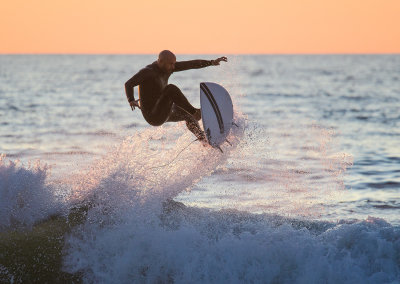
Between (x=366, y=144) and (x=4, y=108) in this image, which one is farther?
(x=4, y=108)

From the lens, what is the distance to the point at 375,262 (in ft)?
26.3

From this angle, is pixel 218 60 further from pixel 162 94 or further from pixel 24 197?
pixel 24 197

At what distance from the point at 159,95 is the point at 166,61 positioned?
55 centimetres

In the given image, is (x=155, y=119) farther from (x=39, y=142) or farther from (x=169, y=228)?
(x=39, y=142)

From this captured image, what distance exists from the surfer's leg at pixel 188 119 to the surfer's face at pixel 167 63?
1.99 feet

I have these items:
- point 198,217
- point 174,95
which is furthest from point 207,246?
point 174,95

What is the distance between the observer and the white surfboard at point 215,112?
32.1ft

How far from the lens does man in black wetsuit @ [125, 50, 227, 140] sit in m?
9.77

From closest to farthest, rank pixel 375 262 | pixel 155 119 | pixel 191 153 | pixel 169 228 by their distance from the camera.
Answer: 1. pixel 375 262
2. pixel 169 228
3. pixel 155 119
4. pixel 191 153

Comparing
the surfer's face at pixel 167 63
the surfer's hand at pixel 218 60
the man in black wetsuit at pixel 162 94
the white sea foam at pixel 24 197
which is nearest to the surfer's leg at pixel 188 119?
the man in black wetsuit at pixel 162 94

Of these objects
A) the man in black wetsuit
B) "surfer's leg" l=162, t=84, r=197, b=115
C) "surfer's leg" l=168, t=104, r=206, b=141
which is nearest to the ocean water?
"surfer's leg" l=168, t=104, r=206, b=141

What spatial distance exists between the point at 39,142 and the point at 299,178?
10.5m

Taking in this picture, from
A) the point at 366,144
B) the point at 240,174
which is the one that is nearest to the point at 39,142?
the point at 240,174

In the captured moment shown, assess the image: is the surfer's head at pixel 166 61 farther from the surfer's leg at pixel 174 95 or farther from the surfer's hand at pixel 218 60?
the surfer's hand at pixel 218 60
